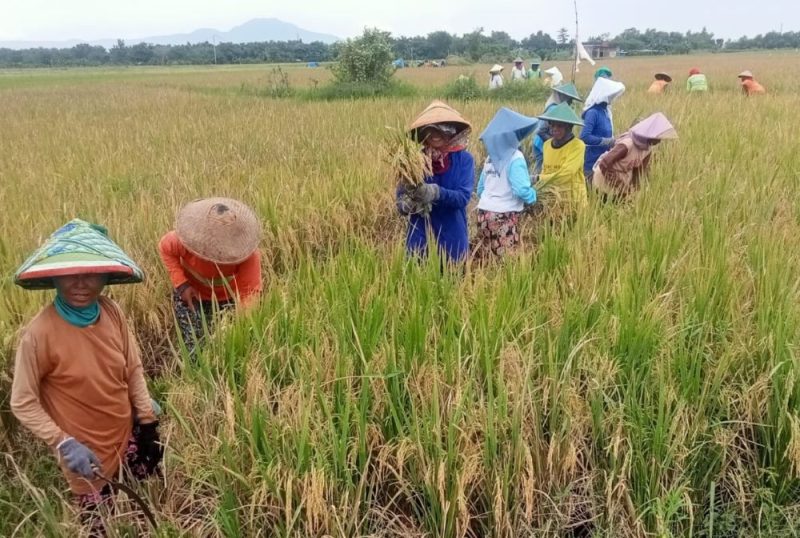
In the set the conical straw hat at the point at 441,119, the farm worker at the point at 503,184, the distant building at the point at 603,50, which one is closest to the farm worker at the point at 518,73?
the farm worker at the point at 503,184

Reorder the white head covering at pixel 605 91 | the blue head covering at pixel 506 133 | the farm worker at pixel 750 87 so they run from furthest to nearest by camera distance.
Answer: the farm worker at pixel 750 87 < the white head covering at pixel 605 91 < the blue head covering at pixel 506 133

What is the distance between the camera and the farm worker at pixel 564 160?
3.88 metres

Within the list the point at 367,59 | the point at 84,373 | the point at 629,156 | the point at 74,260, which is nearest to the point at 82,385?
the point at 84,373

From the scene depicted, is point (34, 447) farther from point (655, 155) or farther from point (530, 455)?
point (655, 155)

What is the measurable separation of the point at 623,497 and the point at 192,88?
21.9 metres

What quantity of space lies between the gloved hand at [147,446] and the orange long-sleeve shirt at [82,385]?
0.03 metres

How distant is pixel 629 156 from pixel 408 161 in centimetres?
231

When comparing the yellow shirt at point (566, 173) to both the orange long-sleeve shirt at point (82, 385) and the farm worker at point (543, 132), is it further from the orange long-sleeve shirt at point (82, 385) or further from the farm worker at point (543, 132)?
the orange long-sleeve shirt at point (82, 385)

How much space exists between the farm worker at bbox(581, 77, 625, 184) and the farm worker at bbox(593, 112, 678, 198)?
0.66 meters

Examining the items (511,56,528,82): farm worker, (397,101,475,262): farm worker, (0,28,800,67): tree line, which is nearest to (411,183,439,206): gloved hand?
(397,101,475,262): farm worker

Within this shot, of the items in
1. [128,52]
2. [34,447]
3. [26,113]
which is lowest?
[34,447]

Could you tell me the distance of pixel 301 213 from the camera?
3871 millimetres

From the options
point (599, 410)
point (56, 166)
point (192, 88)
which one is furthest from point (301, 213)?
point (192, 88)

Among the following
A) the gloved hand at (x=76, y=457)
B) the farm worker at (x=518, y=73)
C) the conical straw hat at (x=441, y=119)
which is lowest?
the gloved hand at (x=76, y=457)
